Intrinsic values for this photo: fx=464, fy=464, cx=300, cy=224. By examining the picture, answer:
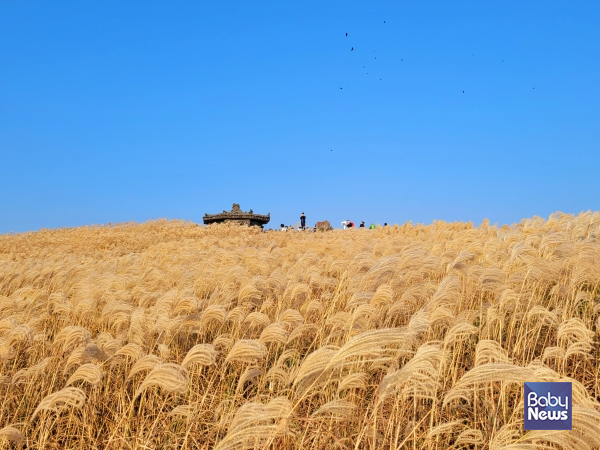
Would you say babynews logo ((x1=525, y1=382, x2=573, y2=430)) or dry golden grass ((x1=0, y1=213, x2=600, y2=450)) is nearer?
dry golden grass ((x1=0, y1=213, x2=600, y2=450))

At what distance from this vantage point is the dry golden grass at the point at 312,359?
2.38m

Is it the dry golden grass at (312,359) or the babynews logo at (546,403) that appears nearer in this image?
the dry golden grass at (312,359)

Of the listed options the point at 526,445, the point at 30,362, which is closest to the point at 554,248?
the point at 526,445

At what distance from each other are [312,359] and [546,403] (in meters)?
1.44

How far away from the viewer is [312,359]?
228 cm

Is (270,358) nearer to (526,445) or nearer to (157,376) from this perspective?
(157,376)

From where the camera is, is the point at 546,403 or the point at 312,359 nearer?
the point at 312,359

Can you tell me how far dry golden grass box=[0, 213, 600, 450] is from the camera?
2383 mm

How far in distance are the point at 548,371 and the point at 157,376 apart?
Result: 7.16 ft

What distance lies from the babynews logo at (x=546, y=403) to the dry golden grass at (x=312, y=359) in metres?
0.07

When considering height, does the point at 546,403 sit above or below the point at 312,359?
below

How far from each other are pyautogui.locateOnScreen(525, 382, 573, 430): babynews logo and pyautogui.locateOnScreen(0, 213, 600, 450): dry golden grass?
67mm

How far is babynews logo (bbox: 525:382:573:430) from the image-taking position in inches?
101

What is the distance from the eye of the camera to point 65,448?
329 centimetres
